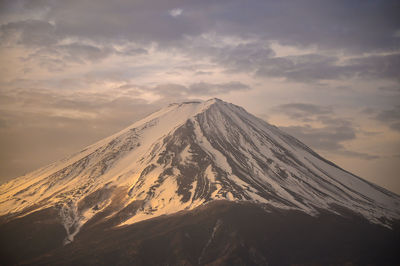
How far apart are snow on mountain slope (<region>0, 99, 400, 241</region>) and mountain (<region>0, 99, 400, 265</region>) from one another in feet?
1.49

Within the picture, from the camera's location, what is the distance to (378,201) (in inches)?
7544

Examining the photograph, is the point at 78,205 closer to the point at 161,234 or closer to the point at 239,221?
the point at 161,234

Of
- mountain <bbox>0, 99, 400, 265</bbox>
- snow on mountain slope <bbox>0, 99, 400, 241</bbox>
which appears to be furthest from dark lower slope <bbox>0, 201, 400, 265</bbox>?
snow on mountain slope <bbox>0, 99, 400, 241</bbox>

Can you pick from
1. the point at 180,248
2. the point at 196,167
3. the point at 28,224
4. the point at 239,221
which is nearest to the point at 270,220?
the point at 239,221

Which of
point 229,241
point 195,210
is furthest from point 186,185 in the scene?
point 229,241

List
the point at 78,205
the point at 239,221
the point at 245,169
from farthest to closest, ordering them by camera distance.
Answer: the point at 245,169 → the point at 78,205 → the point at 239,221

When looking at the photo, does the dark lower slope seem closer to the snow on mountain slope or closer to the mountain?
the mountain

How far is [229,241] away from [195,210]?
18482 mm

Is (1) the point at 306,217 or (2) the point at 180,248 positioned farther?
(1) the point at 306,217

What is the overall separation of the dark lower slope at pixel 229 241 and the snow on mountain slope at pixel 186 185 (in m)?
7.04

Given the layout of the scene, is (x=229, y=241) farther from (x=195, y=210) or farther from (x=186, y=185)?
(x=186, y=185)

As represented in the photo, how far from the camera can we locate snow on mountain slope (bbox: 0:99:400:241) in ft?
514

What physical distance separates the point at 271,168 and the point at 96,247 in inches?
2968

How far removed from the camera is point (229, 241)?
433 feet
